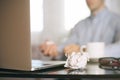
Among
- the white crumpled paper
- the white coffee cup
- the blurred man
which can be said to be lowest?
the white crumpled paper

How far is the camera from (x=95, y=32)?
1119mm

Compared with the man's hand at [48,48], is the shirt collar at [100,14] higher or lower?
higher

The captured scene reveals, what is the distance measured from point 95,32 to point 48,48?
24 cm

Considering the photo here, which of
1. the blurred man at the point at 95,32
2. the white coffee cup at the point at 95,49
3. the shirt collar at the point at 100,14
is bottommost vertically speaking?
the white coffee cup at the point at 95,49

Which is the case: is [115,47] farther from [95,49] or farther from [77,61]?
[77,61]

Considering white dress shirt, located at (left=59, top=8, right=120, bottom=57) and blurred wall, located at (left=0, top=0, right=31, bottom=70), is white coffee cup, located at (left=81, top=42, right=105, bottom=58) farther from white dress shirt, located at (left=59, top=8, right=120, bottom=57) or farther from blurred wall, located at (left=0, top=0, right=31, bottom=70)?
blurred wall, located at (left=0, top=0, right=31, bottom=70)

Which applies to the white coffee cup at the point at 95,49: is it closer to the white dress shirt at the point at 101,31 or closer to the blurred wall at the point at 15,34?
the white dress shirt at the point at 101,31

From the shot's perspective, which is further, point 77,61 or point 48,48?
point 48,48

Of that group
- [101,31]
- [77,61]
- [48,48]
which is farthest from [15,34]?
[101,31]

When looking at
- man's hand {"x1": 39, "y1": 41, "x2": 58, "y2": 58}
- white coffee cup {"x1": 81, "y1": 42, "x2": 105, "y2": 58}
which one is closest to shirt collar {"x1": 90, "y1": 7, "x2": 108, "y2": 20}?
white coffee cup {"x1": 81, "y1": 42, "x2": 105, "y2": 58}

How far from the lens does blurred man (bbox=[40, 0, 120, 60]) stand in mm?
1096

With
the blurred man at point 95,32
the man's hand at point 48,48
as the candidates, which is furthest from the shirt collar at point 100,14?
the man's hand at point 48,48

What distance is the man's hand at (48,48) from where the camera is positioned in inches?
44.6

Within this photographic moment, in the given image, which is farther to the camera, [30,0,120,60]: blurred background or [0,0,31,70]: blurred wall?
[30,0,120,60]: blurred background
